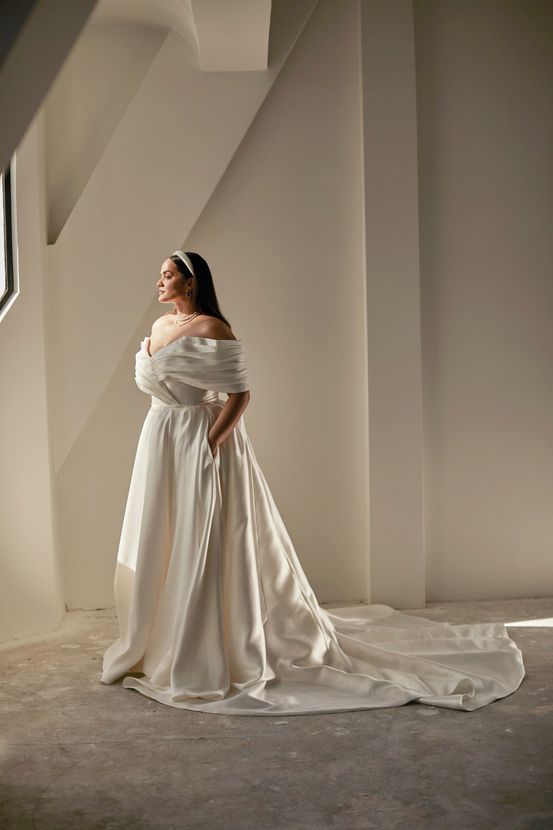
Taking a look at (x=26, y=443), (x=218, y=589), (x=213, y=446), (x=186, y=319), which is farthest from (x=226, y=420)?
(x=26, y=443)

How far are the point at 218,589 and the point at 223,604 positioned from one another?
3.7 inches

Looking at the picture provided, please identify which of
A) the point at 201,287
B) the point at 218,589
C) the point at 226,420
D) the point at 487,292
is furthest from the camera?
the point at 487,292

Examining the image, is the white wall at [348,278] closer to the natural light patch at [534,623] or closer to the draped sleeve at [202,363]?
the natural light patch at [534,623]

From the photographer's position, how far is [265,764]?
3.55 metres

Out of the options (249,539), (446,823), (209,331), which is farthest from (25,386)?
(446,823)

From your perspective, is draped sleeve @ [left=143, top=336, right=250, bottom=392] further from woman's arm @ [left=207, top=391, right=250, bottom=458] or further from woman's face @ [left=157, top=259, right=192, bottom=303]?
woman's face @ [left=157, top=259, right=192, bottom=303]

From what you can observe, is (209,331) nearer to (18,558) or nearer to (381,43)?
(18,558)

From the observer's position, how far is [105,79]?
5.77 meters

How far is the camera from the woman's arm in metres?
4.61

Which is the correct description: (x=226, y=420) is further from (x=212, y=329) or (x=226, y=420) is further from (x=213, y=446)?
(x=212, y=329)

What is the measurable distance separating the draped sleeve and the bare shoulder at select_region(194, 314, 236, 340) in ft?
0.11

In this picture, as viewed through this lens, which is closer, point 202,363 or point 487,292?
point 202,363

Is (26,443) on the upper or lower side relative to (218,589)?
upper

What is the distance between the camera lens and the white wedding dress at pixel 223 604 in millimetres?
4301
